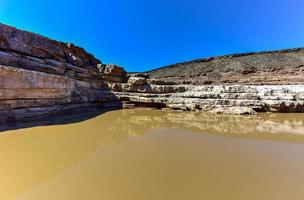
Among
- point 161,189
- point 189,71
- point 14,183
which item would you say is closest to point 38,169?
point 14,183

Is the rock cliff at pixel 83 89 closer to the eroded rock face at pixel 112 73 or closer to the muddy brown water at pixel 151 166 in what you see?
the eroded rock face at pixel 112 73

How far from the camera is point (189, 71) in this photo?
64.3 feet

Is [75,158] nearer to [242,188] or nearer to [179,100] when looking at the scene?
[242,188]

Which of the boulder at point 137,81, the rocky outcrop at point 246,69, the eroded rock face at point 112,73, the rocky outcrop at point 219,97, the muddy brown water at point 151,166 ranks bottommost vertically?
the muddy brown water at point 151,166

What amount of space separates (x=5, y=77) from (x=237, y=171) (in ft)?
21.3

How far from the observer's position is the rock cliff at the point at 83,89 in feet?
19.1

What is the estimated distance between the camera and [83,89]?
27.6 ft

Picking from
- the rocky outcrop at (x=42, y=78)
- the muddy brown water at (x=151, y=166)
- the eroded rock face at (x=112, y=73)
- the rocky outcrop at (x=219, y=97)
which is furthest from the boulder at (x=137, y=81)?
the muddy brown water at (x=151, y=166)

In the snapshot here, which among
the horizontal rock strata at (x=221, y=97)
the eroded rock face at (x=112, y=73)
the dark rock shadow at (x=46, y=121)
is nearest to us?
the dark rock shadow at (x=46, y=121)

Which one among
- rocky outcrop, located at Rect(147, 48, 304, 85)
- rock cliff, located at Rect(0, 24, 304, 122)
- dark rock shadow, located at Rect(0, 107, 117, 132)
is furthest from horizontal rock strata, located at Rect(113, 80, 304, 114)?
dark rock shadow, located at Rect(0, 107, 117, 132)

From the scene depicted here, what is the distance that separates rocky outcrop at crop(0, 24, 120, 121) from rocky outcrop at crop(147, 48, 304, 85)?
6026 millimetres

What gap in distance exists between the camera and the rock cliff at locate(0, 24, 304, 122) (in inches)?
229

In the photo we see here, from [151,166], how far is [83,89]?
683cm

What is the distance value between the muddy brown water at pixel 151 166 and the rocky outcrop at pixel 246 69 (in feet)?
28.4
